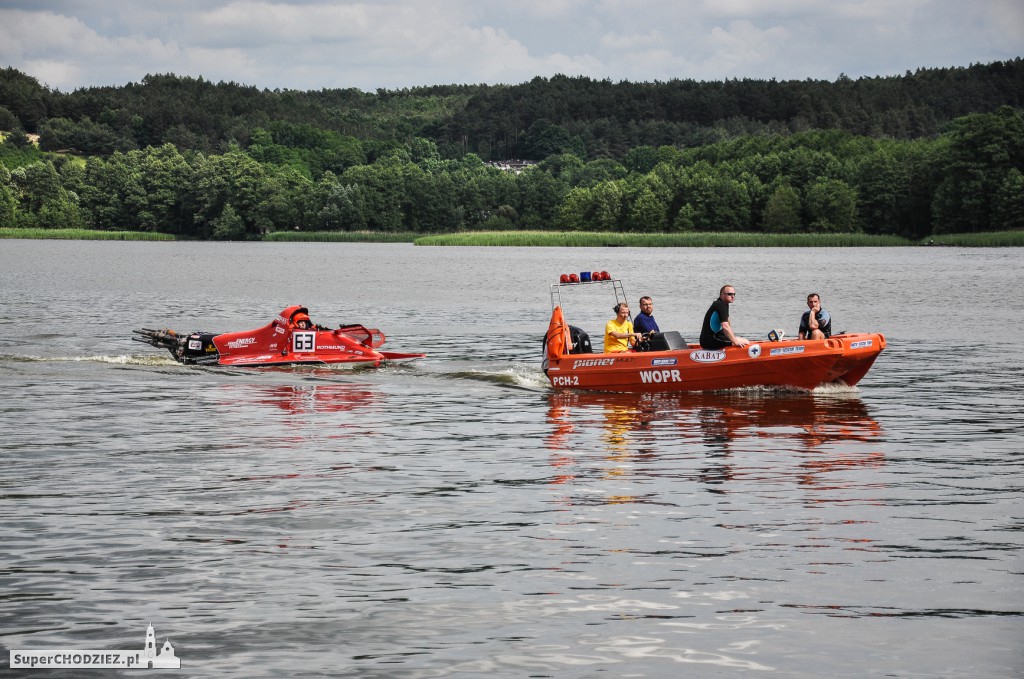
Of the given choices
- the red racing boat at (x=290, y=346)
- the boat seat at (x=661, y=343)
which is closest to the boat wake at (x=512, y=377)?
the red racing boat at (x=290, y=346)

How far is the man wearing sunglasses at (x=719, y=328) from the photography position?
76.2 ft

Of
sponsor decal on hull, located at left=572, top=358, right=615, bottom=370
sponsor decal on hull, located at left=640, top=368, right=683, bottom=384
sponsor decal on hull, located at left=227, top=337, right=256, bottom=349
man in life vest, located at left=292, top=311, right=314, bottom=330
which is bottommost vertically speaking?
sponsor decal on hull, located at left=640, top=368, right=683, bottom=384

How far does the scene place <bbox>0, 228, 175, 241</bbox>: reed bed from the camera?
160m

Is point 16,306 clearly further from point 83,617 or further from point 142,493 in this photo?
point 83,617

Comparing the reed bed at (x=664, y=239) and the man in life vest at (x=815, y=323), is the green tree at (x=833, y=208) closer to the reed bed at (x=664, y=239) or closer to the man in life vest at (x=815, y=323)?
the reed bed at (x=664, y=239)

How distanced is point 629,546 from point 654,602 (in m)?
1.78

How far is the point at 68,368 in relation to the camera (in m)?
28.8

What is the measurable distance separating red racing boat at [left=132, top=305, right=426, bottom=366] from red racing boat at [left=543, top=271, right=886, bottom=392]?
16.9 ft

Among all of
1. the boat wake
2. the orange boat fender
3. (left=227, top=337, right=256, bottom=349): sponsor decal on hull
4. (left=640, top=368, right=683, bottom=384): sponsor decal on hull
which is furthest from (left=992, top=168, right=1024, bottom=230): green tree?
(left=227, top=337, right=256, bottom=349): sponsor decal on hull

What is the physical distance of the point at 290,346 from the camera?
2820 centimetres

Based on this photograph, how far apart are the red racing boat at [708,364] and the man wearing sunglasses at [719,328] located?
0.19 meters

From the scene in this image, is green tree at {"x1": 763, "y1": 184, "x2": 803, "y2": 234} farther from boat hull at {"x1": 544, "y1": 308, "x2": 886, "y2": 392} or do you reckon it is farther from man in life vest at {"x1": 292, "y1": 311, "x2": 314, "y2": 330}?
boat hull at {"x1": 544, "y1": 308, "x2": 886, "y2": 392}

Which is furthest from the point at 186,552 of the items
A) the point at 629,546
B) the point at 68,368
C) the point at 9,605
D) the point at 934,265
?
the point at 934,265

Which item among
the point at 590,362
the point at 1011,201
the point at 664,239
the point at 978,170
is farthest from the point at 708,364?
the point at 978,170
